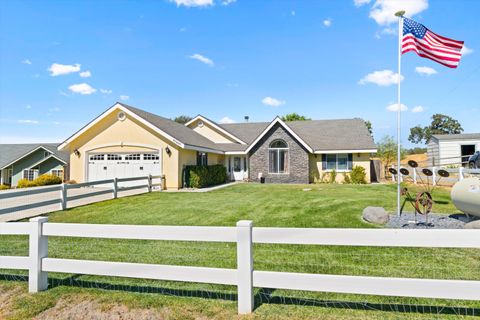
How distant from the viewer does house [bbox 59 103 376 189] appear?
58.7ft

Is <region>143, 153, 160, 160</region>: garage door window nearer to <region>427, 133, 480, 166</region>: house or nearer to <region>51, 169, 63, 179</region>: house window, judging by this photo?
<region>51, 169, 63, 179</region>: house window

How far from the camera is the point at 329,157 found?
71.2 ft

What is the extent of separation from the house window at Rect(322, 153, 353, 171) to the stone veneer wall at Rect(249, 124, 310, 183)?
5.98 feet

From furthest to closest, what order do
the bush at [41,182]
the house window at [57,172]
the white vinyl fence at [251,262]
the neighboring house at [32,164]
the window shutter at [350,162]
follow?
the neighboring house at [32,164] < the house window at [57,172] < the bush at [41,182] < the window shutter at [350,162] < the white vinyl fence at [251,262]

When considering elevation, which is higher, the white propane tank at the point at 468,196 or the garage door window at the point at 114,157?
the garage door window at the point at 114,157

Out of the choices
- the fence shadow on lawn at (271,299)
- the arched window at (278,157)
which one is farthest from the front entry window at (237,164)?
the fence shadow on lawn at (271,299)

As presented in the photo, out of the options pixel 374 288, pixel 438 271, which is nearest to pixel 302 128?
pixel 438 271

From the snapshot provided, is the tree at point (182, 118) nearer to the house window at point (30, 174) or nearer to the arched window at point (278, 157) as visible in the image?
the house window at point (30, 174)

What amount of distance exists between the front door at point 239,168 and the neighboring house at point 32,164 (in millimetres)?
16999

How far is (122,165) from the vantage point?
722 inches

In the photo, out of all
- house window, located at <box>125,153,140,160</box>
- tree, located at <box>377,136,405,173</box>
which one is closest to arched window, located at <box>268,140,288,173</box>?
house window, located at <box>125,153,140,160</box>

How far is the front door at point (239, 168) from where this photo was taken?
80.2ft

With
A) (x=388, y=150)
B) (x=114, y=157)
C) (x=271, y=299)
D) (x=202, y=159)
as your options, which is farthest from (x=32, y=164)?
(x=388, y=150)

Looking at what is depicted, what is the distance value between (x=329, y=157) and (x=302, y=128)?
5807 millimetres
